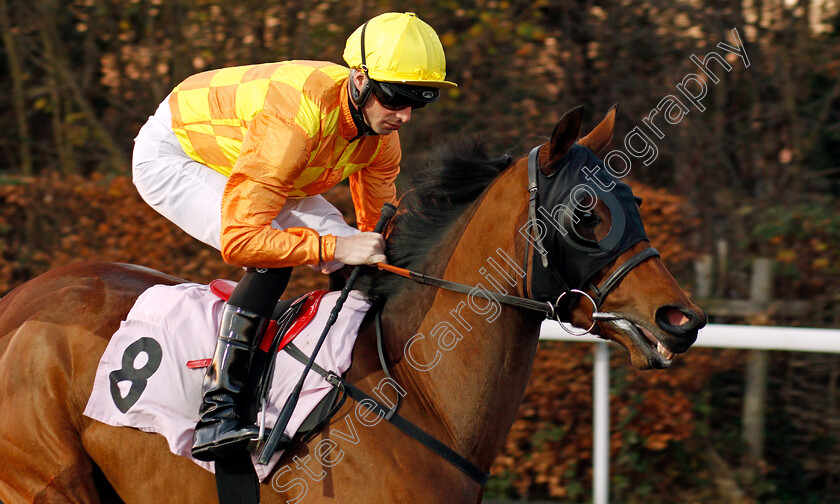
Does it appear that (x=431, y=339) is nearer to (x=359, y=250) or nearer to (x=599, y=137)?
(x=359, y=250)

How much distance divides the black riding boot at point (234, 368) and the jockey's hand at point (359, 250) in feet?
0.67

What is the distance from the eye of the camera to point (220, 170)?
289cm

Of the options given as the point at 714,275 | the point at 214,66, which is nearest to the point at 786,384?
the point at 714,275

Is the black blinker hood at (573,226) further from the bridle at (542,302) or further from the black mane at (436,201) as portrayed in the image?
the black mane at (436,201)

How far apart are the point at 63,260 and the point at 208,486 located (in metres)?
3.44

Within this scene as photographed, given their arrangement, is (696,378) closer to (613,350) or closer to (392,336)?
(613,350)

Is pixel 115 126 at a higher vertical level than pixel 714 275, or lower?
higher

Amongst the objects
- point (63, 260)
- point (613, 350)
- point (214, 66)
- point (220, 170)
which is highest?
point (214, 66)

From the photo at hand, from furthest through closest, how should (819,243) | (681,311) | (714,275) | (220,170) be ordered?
(714,275) < (819,243) < (220,170) < (681,311)

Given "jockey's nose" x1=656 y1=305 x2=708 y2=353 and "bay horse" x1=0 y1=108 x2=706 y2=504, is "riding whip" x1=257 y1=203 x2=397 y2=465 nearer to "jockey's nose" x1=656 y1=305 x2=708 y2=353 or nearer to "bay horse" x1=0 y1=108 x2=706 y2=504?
"bay horse" x1=0 y1=108 x2=706 y2=504

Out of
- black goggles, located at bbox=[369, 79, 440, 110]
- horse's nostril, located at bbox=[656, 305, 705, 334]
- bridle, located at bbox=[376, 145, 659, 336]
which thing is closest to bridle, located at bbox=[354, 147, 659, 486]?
bridle, located at bbox=[376, 145, 659, 336]

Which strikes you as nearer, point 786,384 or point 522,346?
point 522,346

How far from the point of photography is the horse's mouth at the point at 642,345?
89.5 inches

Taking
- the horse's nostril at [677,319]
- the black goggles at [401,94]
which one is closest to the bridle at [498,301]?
the horse's nostril at [677,319]
